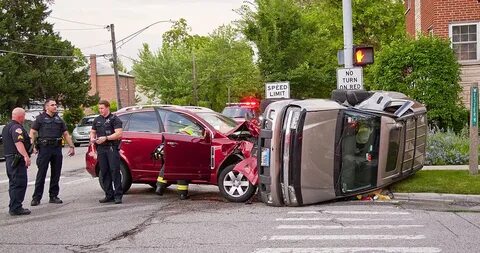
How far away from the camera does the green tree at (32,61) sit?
129 ft

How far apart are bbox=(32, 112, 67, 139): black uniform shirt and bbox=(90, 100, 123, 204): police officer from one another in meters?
0.64

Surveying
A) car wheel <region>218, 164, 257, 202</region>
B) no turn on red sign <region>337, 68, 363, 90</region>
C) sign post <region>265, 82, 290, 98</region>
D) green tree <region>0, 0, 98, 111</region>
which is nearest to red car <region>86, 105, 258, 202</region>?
car wheel <region>218, 164, 257, 202</region>

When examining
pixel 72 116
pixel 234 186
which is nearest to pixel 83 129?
pixel 72 116

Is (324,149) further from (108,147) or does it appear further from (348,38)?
(348,38)

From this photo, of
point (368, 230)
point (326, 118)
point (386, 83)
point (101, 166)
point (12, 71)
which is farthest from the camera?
point (12, 71)

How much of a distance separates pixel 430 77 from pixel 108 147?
10333mm

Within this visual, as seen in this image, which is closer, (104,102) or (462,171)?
(104,102)

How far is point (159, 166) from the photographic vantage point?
1070 cm

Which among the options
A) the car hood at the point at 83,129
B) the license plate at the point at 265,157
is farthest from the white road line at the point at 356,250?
the car hood at the point at 83,129

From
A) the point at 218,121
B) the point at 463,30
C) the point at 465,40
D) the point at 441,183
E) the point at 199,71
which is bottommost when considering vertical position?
the point at 441,183

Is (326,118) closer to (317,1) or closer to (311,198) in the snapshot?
(311,198)

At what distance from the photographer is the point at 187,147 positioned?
9945 mm

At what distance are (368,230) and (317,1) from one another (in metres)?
34.7

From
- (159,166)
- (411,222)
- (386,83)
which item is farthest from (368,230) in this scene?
(386,83)
